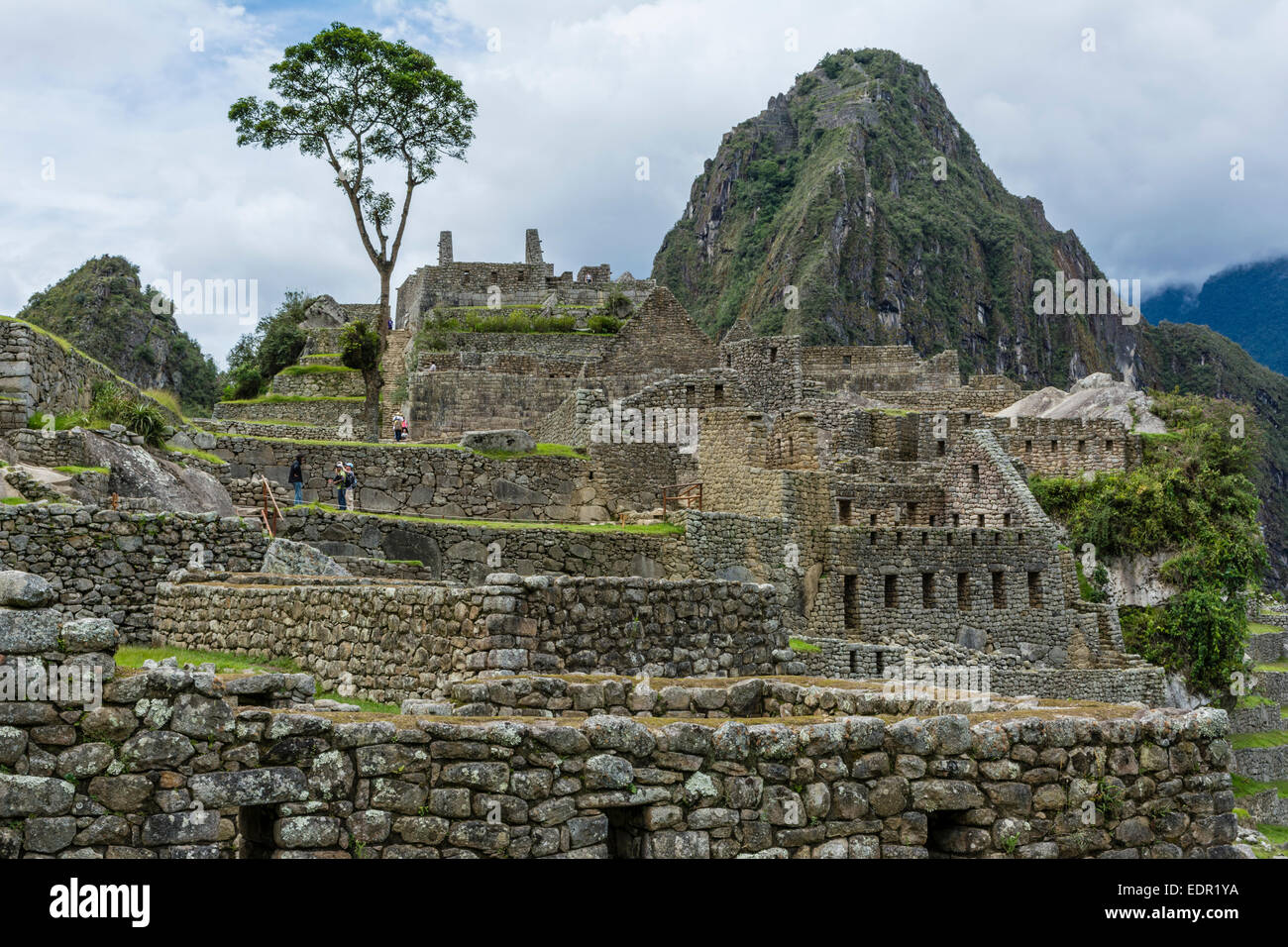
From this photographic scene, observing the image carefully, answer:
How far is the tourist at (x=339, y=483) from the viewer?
19609mm

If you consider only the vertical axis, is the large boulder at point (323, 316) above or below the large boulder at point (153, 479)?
above

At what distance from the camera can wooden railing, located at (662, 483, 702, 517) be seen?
21625mm

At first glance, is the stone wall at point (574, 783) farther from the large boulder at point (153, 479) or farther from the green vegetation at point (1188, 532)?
the green vegetation at point (1188, 532)

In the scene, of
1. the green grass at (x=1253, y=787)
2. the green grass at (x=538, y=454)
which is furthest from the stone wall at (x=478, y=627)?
the green grass at (x=1253, y=787)

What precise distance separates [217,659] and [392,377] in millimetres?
30548

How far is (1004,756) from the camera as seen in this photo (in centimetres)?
653

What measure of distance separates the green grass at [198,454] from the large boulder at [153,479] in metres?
1.17

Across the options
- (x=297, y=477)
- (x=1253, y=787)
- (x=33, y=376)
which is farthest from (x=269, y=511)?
(x=1253, y=787)

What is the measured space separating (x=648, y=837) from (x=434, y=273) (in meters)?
44.6

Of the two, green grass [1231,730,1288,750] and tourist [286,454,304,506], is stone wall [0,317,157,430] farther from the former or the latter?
green grass [1231,730,1288,750]

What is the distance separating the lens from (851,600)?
74.0 feet

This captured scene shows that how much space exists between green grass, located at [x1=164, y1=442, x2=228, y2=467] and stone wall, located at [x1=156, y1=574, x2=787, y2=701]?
22.0 feet

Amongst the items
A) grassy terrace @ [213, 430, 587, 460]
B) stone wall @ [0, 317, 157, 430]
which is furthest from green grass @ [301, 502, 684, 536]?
stone wall @ [0, 317, 157, 430]
